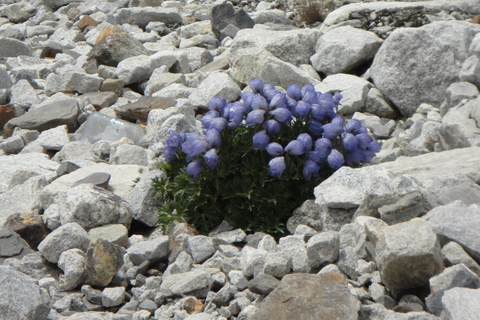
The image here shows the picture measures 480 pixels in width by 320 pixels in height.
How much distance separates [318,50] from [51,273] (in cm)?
403

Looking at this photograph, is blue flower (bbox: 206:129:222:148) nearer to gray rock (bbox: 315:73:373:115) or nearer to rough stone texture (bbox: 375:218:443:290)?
rough stone texture (bbox: 375:218:443:290)

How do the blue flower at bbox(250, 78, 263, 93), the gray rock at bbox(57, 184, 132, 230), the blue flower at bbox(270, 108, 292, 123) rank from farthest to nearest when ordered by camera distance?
1. the gray rock at bbox(57, 184, 132, 230)
2. the blue flower at bbox(250, 78, 263, 93)
3. the blue flower at bbox(270, 108, 292, 123)

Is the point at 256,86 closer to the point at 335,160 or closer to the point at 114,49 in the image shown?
the point at 335,160

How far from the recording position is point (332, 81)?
20.5 feet

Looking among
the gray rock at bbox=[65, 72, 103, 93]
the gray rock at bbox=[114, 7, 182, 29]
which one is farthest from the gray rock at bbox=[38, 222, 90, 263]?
the gray rock at bbox=[114, 7, 182, 29]

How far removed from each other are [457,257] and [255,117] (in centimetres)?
165

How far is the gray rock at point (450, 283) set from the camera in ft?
8.57

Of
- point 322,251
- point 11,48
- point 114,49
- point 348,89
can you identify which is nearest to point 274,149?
point 322,251

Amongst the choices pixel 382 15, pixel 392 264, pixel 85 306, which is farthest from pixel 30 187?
pixel 382 15

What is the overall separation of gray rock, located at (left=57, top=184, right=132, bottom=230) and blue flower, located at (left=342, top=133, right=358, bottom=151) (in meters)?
1.62

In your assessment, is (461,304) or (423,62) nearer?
(461,304)

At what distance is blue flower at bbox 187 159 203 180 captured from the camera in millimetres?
4059

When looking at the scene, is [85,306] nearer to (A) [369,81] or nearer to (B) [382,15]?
(A) [369,81]

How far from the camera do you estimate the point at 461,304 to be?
7.77 ft
